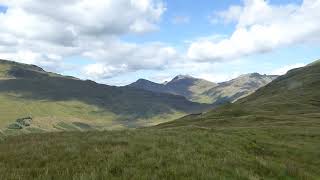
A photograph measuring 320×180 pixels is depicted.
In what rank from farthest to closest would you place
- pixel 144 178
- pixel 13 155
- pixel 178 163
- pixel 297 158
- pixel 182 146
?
1. pixel 297 158
2. pixel 182 146
3. pixel 13 155
4. pixel 178 163
5. pixel 144 178

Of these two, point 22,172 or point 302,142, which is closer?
point 22,172

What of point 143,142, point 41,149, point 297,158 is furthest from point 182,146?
point 297,158

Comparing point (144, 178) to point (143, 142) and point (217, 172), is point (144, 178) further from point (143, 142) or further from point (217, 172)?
point (143, 142)

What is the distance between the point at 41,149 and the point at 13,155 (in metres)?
1.81

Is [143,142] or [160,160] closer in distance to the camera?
[160,160]

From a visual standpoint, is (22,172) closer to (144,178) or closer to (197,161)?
(144,178)

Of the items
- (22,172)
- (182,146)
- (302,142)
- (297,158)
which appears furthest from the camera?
(302,142)

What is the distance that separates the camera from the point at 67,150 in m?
24.0

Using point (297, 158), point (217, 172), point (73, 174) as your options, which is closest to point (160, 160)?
point (217, 172)

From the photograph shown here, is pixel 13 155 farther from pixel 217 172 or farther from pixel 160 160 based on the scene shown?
pixel 217 172

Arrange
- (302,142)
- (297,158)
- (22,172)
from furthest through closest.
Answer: (302,142) < (297,158) < (22,172)

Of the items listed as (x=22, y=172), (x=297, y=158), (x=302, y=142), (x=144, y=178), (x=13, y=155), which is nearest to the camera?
(x=144, y=178)

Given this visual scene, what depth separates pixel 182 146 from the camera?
27.7 m

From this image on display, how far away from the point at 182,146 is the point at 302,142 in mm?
23644
